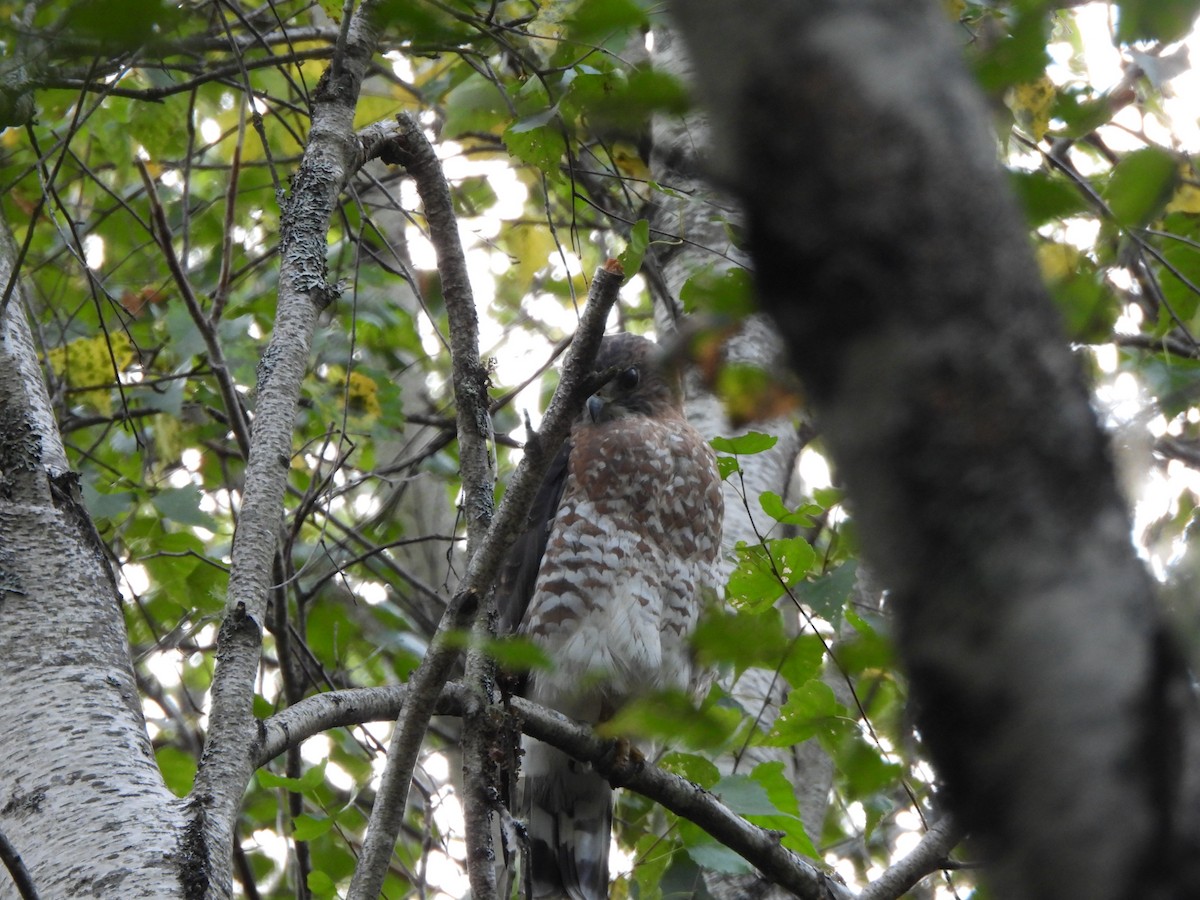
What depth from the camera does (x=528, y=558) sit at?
388cm

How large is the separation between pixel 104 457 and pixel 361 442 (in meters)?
1.00

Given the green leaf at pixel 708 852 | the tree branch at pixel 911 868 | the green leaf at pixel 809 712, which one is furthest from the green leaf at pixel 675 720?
the green leaf at pixel 708 852

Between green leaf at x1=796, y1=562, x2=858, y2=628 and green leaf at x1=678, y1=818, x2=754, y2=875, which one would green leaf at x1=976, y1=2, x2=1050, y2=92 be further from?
green leaf at x1=678, y1=818, x2=754, y2=875

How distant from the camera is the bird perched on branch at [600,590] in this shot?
358cm

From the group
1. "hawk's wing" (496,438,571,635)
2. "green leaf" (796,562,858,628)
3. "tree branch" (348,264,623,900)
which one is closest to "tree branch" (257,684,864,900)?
"tree branch" (348,264,623,900)

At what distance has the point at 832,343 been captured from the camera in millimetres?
546

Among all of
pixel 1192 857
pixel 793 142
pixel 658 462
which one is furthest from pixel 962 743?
pixel 658 462

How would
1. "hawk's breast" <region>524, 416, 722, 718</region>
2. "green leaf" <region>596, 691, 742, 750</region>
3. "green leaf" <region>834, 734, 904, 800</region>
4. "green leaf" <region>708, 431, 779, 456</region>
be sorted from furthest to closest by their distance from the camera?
"hawk's breast" <region>524, 416, 722, 718</region>
"green leaf" <region>708, 431, 779, 456</region>
"green leaf" <region>834, 734, 904, 800</region>
"green leaf" <region>596, 691, 742, 750</region>

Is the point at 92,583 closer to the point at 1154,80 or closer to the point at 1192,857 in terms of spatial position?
the point at 1192,857

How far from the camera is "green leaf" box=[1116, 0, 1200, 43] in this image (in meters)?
0.86

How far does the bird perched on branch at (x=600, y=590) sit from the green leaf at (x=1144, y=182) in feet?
8.42

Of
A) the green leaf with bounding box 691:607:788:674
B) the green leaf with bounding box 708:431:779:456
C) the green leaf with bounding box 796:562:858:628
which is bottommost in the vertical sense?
the green leaf with bounding box 691:607:788:674

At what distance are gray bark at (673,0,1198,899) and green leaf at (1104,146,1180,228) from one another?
19.4 inches

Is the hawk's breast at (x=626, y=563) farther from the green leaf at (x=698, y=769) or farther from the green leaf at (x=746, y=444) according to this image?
the green leaf at (x=746, y=444)
